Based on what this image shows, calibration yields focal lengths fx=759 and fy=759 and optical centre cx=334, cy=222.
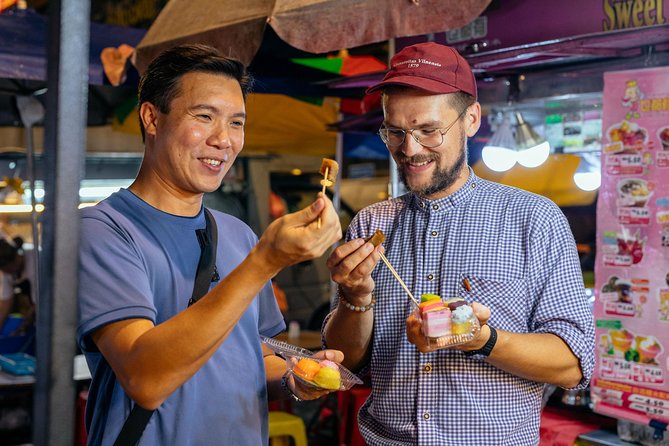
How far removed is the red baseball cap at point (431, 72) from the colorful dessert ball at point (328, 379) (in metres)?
0.97

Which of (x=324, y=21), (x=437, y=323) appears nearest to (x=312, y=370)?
(x=437, y=323)

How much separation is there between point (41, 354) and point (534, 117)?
16.4 feet

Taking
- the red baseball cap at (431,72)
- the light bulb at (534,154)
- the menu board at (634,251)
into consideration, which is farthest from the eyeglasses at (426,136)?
the light bulb at (534,154)

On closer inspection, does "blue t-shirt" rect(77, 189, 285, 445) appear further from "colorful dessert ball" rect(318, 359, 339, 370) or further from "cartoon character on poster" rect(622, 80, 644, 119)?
"cartoon character on poster" rect(622, 80, 644, 119)

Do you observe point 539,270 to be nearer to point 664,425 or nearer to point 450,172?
point 450,172

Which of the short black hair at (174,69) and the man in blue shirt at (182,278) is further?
the short black hair at (174,69)

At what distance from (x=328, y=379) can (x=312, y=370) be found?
0.06 metres

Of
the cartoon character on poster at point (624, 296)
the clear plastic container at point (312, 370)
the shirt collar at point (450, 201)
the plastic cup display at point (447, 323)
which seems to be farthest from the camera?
the cartoon character on poster at point (624, 296)

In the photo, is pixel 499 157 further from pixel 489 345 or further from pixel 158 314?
pixel 158 314

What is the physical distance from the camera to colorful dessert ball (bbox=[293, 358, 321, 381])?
2297 mm

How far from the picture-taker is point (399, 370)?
2.53 m

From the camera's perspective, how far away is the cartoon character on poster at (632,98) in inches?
159

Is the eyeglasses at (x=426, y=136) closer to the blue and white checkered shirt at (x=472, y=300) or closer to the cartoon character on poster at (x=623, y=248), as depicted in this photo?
the blue and white checkered shirt at (x=472, y=300)

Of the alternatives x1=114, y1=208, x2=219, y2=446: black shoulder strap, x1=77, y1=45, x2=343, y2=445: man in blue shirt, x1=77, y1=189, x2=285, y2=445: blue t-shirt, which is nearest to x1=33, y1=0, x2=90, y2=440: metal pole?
x1=77, y1=45, x2=343, y2=445: man in blue shirt
